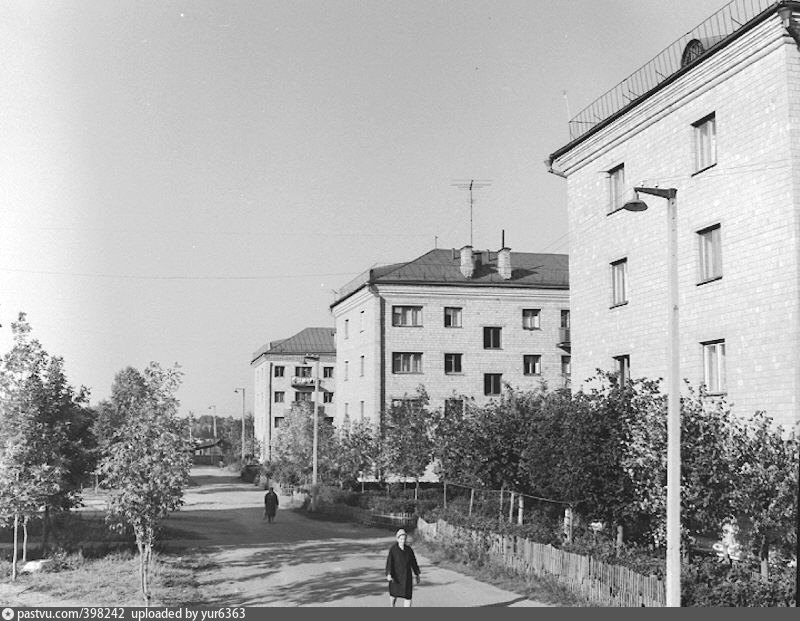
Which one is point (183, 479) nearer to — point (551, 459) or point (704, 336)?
point (551, 459)

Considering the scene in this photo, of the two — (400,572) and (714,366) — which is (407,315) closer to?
(714,366)

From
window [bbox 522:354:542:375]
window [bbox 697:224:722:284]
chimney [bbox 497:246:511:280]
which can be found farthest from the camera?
chimney [bbox 497:246:511:280]

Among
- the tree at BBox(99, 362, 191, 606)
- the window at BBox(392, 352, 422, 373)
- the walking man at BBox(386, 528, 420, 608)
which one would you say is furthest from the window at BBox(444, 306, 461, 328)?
the walking man at BBox(386, 528, 420, 608)

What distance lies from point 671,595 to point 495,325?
115 feet

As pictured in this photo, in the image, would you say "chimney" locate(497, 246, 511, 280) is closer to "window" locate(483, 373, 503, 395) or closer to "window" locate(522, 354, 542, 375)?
"window" locate(522, 354, 542, 375)

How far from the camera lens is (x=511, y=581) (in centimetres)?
1716

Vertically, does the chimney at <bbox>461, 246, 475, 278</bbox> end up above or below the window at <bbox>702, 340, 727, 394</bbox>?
above

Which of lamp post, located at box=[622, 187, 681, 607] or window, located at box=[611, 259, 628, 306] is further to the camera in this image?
window, located at box=[611, 259, 628, 306]

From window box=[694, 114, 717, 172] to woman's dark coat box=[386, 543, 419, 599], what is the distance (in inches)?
472

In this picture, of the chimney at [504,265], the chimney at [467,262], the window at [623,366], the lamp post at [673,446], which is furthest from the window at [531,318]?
the lamp post at [673,446]

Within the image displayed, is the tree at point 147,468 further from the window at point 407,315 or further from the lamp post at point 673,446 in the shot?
the window at point 407,315

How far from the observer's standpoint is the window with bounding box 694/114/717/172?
64.3ft

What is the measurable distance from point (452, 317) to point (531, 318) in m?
4.73

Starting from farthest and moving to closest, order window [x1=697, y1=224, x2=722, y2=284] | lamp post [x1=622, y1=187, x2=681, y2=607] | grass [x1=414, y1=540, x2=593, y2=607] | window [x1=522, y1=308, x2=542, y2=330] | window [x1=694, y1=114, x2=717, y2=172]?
1. window [x1=522, y1=308, x2=542, y2=330]
2. window [x1=694, y1=114, x2=717, y2=172]
3. window [x1=697, y1=224, x2=722, y2=284]
4. grass [x1=414, y1=540, x2=593, y2=607]
5. lamp post [x1=622, y1=187, x2=681, y2=607]
